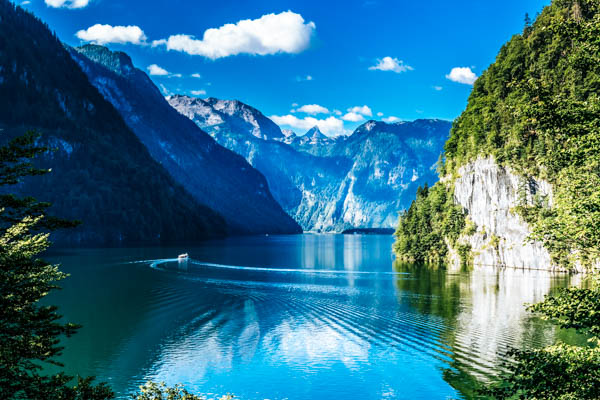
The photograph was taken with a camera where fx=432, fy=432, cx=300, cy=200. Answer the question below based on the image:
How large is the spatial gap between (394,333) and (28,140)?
3575 cm

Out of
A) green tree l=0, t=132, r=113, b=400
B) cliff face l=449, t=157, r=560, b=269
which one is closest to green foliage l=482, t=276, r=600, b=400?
green tree l=0, t=132, r=113, b=400

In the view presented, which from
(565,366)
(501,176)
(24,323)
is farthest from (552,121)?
(501,176)

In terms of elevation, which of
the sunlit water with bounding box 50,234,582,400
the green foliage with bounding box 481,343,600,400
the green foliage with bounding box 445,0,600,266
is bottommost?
the sunlit water with bounding box 50,234,582,400

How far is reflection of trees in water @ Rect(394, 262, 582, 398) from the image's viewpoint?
103 feet

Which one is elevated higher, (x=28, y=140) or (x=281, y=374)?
(x=28, y=140)

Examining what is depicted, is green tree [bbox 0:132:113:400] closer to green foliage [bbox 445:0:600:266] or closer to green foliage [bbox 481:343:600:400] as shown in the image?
green foliage [bbox 481:343:600:400]

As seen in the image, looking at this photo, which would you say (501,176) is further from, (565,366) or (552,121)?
(565,366)

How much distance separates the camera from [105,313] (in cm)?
5028

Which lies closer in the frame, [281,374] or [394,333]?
[281,374]

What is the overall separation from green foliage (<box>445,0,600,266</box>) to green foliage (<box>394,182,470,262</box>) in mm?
10718

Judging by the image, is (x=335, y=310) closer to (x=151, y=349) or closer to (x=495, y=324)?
(x=495, y=324)

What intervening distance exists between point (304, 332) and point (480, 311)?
21.3 m

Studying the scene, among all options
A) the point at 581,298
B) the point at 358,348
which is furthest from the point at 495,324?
the point at 581,298

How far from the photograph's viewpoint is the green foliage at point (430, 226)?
105 metres
